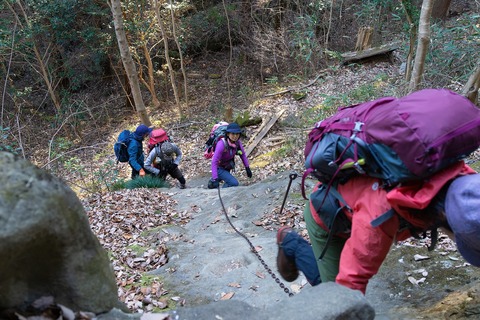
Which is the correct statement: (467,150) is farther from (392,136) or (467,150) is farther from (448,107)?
(392,136)

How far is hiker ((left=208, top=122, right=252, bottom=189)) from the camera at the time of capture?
7.61 m

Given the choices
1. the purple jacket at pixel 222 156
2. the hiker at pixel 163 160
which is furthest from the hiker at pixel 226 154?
the hiker at pixel 163 160

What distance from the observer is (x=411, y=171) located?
71.7 inches

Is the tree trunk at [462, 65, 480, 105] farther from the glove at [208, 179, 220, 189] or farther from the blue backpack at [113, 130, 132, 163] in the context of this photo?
the blue backpack at [113, 130, 132, 163]

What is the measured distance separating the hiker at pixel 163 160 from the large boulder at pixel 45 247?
6409 millimetres

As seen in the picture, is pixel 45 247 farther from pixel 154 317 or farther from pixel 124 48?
pixel 124 48

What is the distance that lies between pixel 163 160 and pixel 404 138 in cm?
738

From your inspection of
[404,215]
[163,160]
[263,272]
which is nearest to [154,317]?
[404,215]

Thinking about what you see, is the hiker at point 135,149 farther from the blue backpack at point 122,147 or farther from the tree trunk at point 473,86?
the tree trunk at point 473,86

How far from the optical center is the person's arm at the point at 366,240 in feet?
6.49

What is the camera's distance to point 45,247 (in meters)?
1.91

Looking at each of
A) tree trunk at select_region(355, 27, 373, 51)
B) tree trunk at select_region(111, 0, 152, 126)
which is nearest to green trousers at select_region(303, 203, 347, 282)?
tree trunk at select_region(111, 0, 152, 126)

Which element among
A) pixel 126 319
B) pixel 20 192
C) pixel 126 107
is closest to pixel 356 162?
pixel 126 319

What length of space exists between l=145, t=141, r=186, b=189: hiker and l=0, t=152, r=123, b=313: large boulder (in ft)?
21.0
